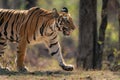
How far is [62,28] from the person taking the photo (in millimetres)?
10961

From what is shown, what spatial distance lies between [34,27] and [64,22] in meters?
0.67

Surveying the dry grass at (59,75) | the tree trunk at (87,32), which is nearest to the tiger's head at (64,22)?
the dry grass at (59,75)

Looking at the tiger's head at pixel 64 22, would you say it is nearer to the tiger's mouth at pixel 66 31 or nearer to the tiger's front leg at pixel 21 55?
the tiger's mouth at pixel 66 31

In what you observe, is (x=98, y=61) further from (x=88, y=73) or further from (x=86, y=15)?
(x=88, y=73)

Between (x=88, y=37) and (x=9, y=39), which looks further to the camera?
(x=88, y=37)

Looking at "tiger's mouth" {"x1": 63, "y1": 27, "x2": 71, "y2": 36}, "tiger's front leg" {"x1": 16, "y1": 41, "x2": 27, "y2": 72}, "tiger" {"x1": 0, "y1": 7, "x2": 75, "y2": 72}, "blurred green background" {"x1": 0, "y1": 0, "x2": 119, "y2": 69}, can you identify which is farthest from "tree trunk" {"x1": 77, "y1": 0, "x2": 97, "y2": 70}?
"tiger's front leg" {"x1": 16, "y1": 41, "x2": 27, "y2": 72}

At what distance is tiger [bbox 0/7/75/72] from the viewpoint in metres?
11.0

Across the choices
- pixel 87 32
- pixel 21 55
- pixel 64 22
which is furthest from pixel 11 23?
pixel 87 32

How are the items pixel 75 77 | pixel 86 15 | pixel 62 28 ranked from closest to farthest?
pixel 75 77, pixel 62 28, pixel 86 15

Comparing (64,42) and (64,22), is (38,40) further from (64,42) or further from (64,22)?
(64,42)

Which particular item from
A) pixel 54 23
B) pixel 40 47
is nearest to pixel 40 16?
pixel 54 23

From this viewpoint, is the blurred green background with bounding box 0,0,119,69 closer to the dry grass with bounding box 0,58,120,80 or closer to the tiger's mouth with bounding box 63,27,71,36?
the tiger's mouth with bounding box 63,27,71,36

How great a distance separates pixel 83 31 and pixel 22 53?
2503 millimetres

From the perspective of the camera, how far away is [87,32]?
13.0m
